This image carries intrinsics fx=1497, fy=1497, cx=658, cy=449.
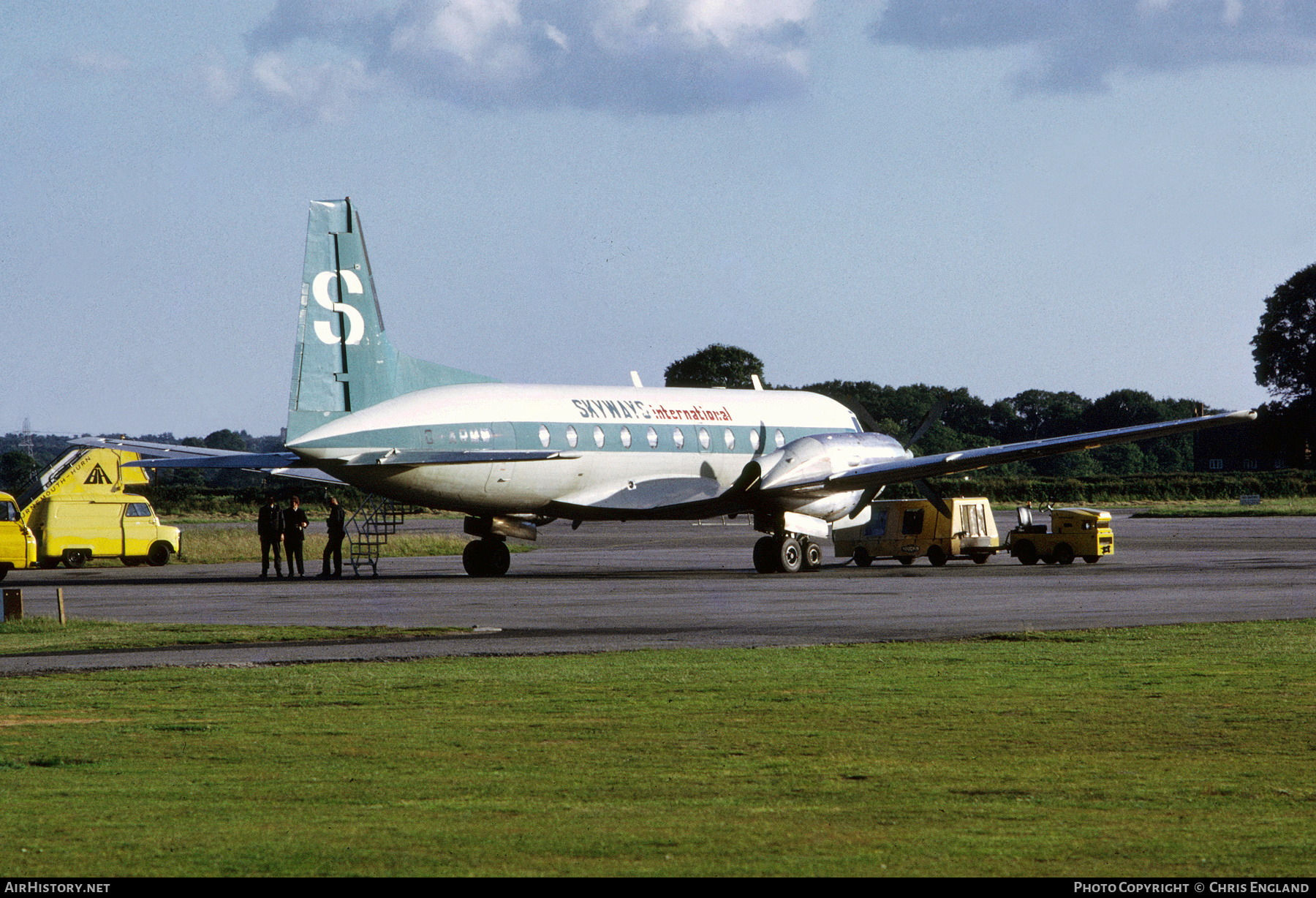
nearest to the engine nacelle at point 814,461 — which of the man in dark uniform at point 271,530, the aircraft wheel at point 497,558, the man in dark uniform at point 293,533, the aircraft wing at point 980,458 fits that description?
the aircraft wing at point 980,458

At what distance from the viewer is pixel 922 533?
121ft

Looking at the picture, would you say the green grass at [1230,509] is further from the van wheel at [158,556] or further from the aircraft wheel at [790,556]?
the van wheel at [158,556]

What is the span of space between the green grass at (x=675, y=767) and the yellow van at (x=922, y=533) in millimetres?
20182

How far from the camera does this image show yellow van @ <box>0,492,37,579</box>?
111 feet

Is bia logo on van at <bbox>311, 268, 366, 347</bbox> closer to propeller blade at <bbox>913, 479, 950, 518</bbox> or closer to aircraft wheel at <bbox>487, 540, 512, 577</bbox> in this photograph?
aircraft wheel at <bbox>487, 540, 512, 577</bbox>

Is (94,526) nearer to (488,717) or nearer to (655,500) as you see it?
(655,500)

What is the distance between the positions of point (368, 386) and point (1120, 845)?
2479 cm

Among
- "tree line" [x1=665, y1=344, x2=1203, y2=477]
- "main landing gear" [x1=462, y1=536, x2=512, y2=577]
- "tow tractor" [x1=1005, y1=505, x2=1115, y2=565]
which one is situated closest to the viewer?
"main landing gear" [x1=462, y1=536, x2=512, y2=577]

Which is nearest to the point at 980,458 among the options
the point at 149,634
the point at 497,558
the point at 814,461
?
the point at 814,461

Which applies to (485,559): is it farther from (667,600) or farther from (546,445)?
(667,600)

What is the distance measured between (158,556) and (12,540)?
7.27 meters

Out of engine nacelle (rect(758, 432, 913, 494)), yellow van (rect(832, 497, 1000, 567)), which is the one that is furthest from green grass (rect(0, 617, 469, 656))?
yellow van (rect(832, 497, 1000, 567))

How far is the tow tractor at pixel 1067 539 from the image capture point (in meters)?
35.9

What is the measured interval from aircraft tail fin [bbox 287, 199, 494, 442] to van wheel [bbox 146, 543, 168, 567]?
1332cm
